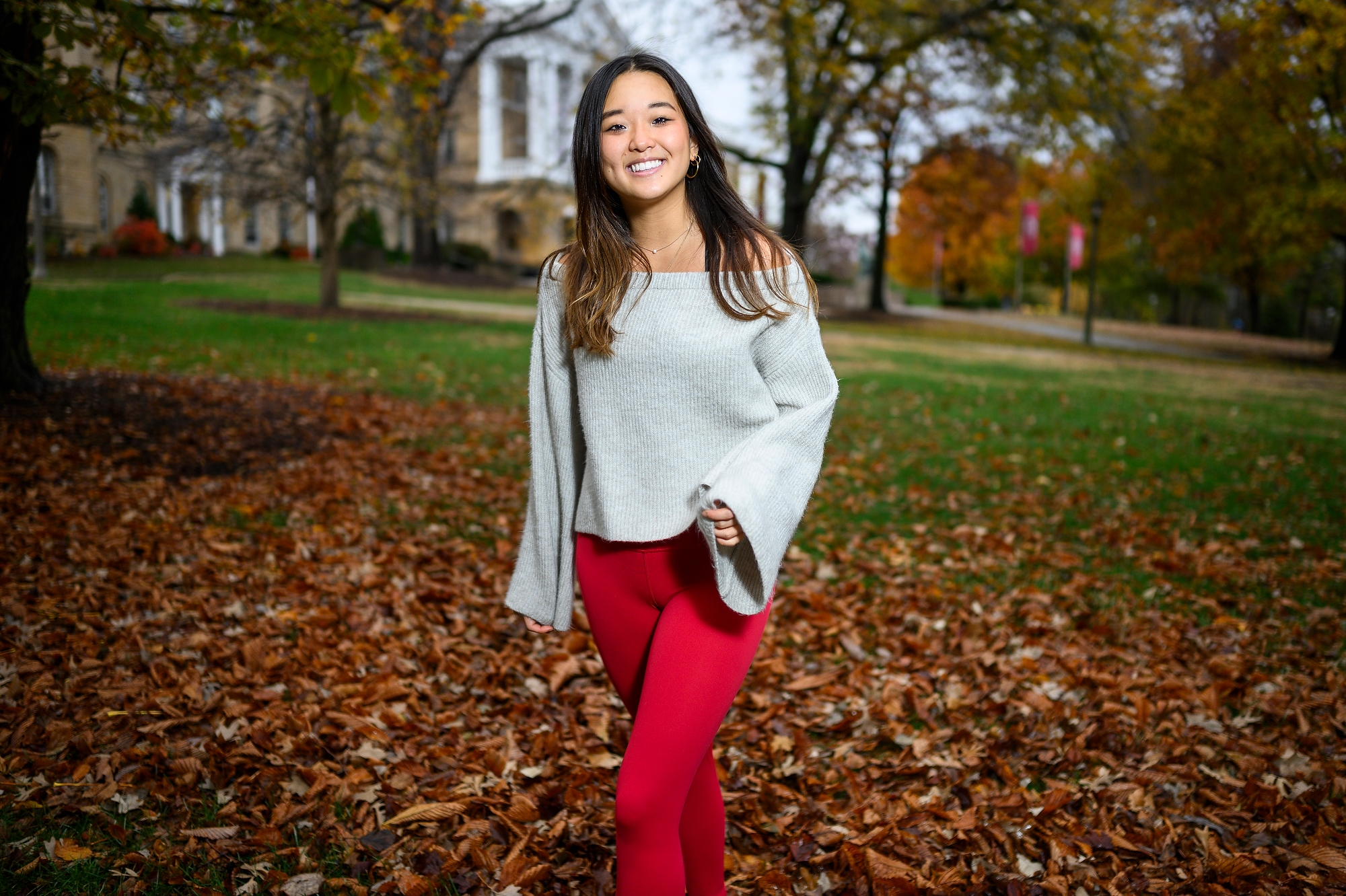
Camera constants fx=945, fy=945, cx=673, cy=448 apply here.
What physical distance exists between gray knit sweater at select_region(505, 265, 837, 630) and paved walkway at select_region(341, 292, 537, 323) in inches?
748

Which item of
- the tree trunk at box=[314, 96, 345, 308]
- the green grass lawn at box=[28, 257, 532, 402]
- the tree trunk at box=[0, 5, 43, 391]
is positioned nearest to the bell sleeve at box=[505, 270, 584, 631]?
the tree trunk at box=[0, 5, 43, 391]

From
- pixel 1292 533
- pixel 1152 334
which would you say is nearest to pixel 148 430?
pixel 1292 533

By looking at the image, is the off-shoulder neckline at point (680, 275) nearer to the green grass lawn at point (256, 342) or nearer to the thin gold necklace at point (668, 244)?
the thin gold necklace at point (668, 244)

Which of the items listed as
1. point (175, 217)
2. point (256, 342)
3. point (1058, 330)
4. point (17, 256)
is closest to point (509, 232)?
point (175, 217)

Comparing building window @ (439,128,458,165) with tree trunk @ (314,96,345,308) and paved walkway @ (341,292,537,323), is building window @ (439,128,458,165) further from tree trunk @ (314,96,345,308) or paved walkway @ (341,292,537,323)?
tree trunk @ (314,96,345,308)

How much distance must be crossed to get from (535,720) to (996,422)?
9.29 metres

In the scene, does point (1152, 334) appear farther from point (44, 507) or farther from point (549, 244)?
point (44, 507)

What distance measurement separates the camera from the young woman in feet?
7.00

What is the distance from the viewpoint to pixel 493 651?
15.7ft

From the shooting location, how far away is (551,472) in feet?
8.20

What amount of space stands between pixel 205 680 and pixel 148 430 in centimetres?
454

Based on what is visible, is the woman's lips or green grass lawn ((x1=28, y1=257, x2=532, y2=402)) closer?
the woman's lips

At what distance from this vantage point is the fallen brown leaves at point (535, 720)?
3150 millimetres

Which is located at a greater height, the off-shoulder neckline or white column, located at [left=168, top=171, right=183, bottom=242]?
white column, located at [left=168, top=171, right=183, bottom=242]
